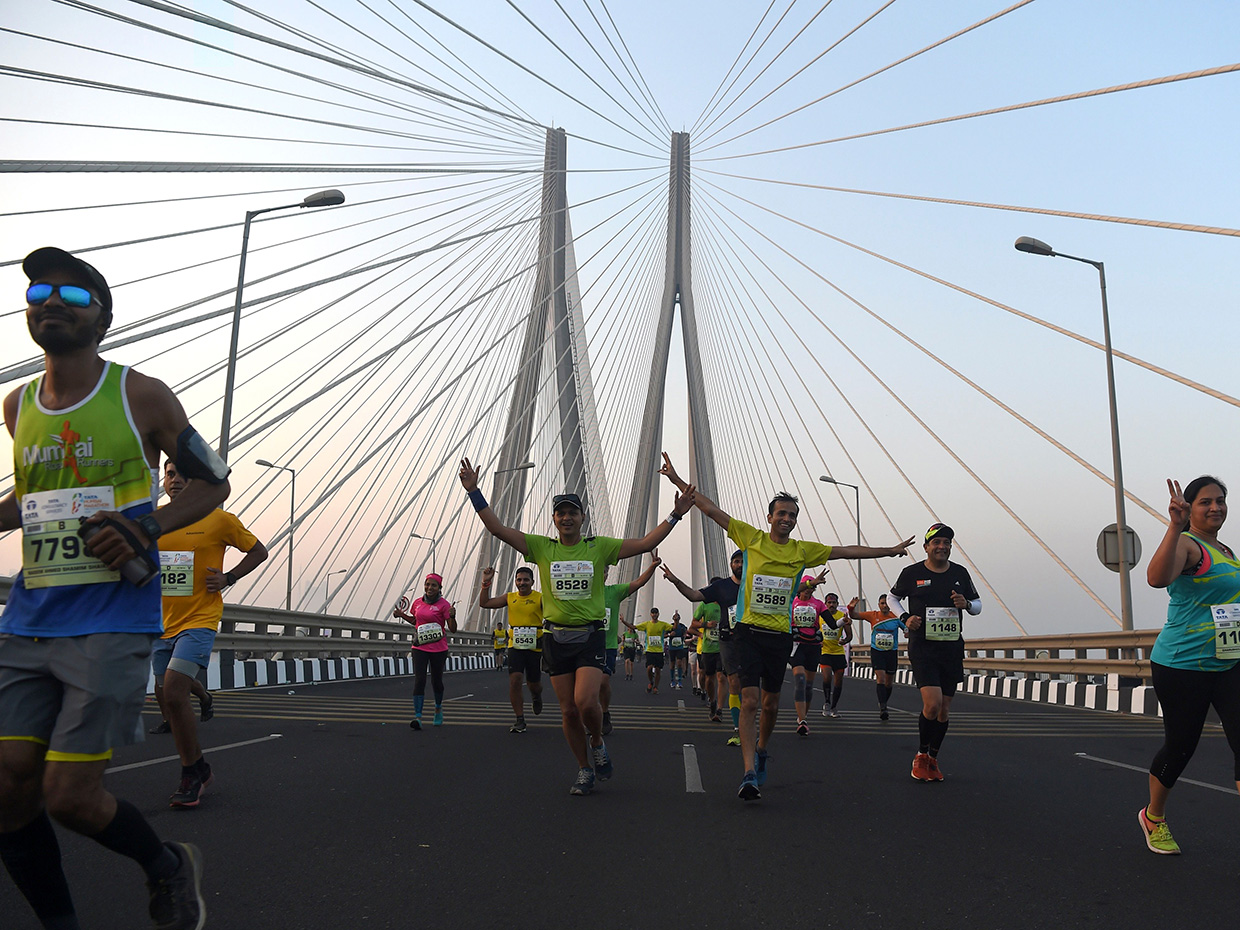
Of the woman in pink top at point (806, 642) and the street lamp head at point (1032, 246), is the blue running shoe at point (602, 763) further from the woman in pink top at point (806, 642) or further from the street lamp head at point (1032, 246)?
the street lamp head at point (1032, 246)

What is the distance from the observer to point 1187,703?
5.49m

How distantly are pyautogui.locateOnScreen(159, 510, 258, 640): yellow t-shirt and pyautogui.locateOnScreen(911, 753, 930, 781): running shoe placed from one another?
5049mm

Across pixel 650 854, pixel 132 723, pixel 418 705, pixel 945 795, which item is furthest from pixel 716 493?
pixel 132 723

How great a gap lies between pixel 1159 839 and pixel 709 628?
9855 millimetres

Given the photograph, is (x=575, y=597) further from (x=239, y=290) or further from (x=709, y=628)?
(x=239, y=290)

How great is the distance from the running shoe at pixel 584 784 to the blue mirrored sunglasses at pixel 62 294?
488 cm

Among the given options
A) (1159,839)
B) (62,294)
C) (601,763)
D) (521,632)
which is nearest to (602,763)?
(601,763)

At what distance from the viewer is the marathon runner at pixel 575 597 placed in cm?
749

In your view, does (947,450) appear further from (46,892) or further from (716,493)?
(46,892)

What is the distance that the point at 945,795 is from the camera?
7.55 metres

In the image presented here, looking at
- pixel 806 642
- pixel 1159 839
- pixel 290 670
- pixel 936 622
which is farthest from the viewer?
pixel 290 670

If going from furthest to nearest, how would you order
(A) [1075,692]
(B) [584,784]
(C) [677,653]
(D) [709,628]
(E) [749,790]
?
(C) [677,653]
(A) [1075,692]
(D) [709,628]
(B) [584,784]
(E) [749,790]

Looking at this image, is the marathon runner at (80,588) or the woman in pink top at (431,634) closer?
the marathon runner at (80,588)

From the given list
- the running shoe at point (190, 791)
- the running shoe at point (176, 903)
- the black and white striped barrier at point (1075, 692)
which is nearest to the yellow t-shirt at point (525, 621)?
the running shoe at point (190, 791)
